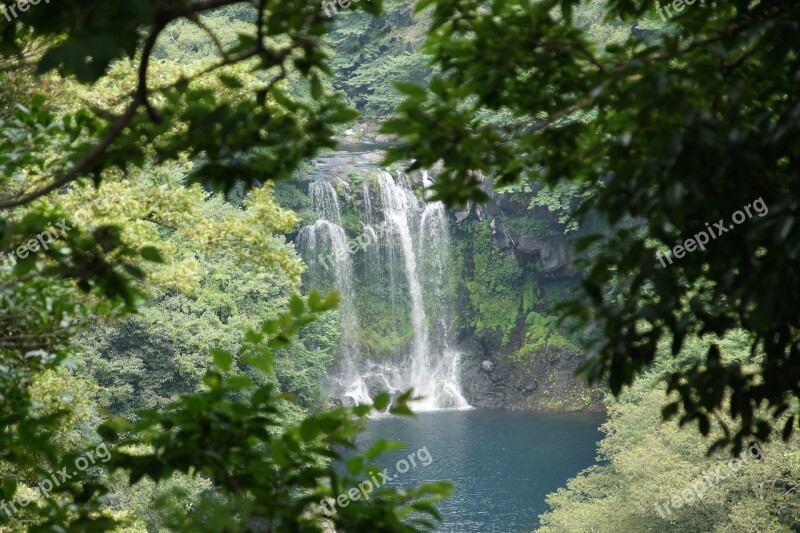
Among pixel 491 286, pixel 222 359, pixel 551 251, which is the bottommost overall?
pixel 491 286

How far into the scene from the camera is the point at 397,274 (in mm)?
25531

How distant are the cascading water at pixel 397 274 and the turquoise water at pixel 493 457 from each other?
218cm

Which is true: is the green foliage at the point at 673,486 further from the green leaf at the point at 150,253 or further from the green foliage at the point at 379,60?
the green foliage at the point at 379,60

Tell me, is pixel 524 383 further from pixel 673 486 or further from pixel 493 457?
pixel 673 486

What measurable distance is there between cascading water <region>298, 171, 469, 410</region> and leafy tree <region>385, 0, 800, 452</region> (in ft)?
71.5

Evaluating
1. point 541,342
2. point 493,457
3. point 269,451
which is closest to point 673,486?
point 493,457

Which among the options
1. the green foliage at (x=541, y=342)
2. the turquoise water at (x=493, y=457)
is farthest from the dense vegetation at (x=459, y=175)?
the green foliage at (x=541, y=342)

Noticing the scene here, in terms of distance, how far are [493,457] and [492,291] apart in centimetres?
859

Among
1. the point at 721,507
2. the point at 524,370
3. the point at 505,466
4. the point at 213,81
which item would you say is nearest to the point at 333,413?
the point at 213,81

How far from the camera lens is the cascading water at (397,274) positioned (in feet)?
79.1

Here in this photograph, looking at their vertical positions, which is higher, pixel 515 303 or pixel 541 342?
pixel 515 303

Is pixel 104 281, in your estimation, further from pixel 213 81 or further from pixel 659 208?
pixel 213 81

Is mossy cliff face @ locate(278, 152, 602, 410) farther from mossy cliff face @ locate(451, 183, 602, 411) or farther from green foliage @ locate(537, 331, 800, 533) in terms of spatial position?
green foliage @ locate(537, 331, 800, 533)

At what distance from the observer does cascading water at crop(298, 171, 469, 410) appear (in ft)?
79.1
